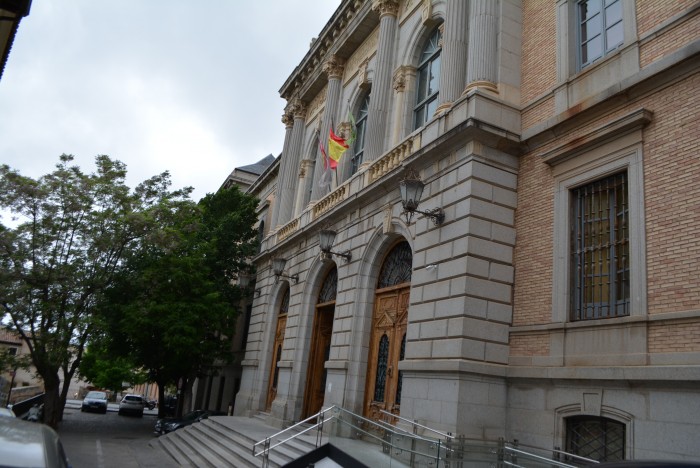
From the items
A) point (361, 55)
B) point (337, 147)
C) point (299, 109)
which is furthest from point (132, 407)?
point (361, 55)

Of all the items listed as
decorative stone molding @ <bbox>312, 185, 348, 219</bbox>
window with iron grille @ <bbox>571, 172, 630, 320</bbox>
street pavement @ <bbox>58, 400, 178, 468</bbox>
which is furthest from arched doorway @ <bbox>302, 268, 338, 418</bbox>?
window with iron grille @ <bbox>571, 172, 630, 320</bbox>

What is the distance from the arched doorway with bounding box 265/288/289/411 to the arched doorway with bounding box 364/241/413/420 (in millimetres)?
7174

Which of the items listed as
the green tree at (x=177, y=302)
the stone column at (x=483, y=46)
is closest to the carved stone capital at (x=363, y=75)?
the stone column at (x=483, y=46)

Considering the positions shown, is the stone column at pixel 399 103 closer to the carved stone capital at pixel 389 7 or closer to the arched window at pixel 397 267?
the carved stone capital at pixel 389 7

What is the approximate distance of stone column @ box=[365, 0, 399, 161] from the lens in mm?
17875

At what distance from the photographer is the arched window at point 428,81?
16.6 m

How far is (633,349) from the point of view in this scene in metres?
9.03

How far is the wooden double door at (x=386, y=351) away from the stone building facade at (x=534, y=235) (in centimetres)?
6

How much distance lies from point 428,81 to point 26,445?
1546cm

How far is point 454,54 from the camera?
47.4 feet

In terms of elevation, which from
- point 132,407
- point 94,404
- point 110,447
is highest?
point 110,447

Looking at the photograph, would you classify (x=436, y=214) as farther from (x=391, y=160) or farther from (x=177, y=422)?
(x=177, y=422)

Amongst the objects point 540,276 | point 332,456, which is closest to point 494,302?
point 540,276

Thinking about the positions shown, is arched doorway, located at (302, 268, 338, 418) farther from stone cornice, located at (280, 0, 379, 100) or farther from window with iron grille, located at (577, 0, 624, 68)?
window with iron grille, located at (577, 0, 624, 68)
